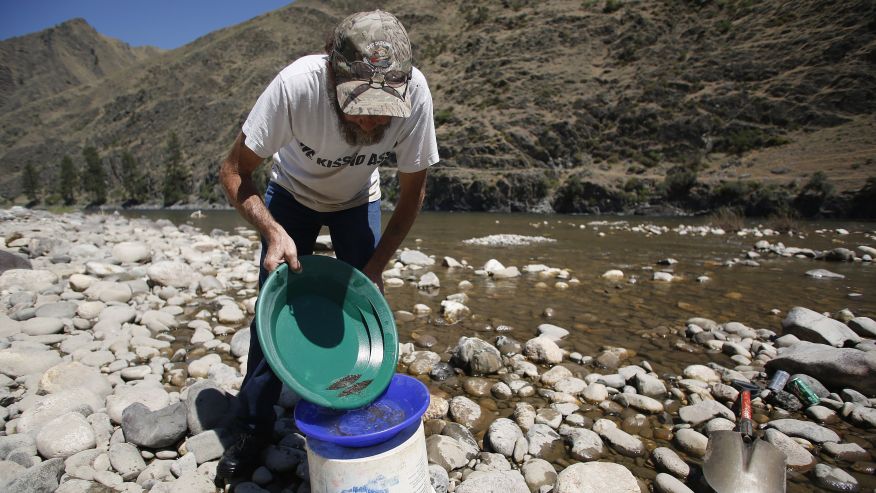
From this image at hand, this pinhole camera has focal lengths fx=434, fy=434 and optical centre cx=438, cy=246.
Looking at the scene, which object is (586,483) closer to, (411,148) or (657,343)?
(411,148)

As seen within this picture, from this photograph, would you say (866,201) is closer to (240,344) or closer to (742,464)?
(742,464)

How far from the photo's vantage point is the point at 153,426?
226cm

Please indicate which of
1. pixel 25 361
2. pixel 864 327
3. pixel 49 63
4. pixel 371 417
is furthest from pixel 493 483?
pixel 49 63

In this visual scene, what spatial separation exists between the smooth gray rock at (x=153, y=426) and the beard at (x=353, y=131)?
5.76 feet

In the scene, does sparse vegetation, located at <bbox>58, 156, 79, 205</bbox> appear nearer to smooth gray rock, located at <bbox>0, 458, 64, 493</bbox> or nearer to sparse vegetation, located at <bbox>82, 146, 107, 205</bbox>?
sparse vegetation, located at <bbox>82, 146, 107, 205</bbox>

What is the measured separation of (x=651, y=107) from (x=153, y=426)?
48.3m

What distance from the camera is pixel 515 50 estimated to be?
5894 cm

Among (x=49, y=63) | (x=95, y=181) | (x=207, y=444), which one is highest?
(x=49, y=63)

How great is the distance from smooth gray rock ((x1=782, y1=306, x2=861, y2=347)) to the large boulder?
0.68m

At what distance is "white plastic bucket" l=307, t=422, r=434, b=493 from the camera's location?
142 centimetres

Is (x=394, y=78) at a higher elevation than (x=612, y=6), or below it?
below

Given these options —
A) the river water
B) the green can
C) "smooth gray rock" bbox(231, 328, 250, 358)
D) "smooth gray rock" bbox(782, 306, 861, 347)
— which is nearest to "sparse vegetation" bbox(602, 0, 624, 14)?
the river water

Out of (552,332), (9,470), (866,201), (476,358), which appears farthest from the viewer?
(866,201)

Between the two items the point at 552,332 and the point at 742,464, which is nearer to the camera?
the point at 742,464
